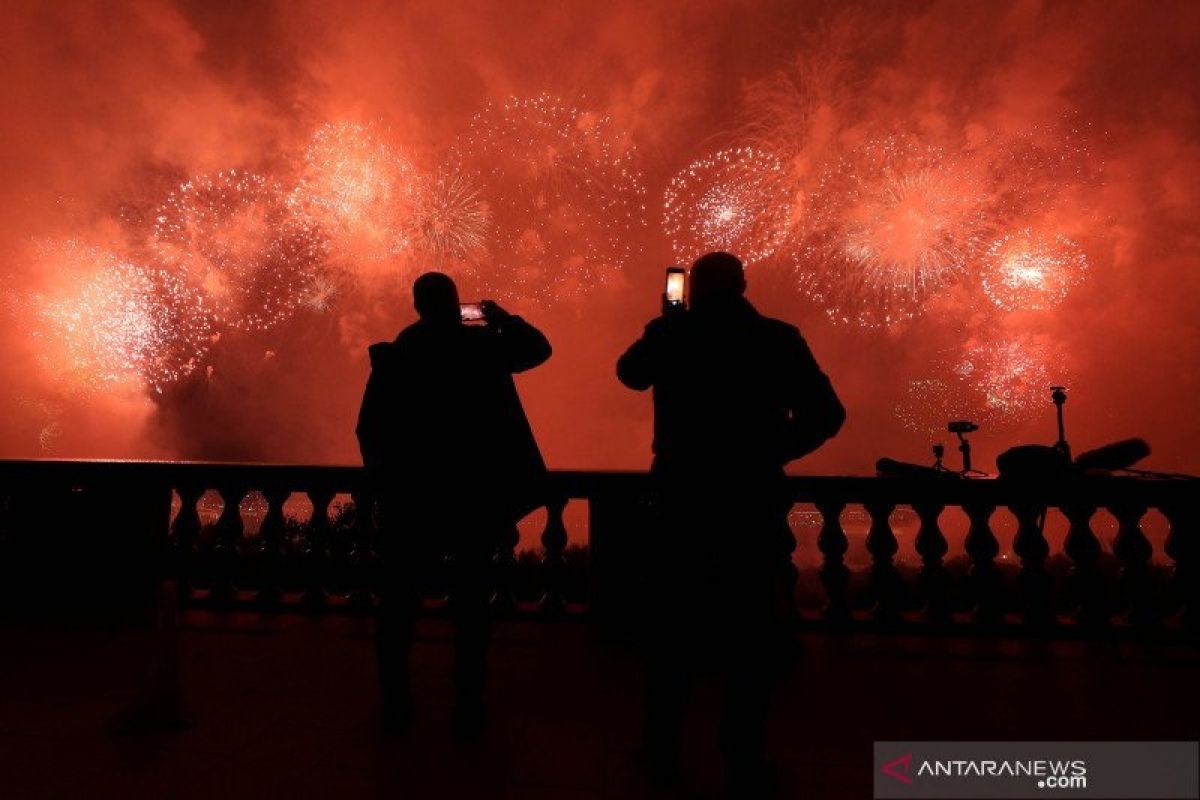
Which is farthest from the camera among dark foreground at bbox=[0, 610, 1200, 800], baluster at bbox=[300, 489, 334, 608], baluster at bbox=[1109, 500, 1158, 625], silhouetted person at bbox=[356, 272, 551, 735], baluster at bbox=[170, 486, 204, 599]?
baluster at bbox=[170, 486, 204, 599]

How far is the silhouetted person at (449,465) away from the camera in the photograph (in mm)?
A: 2605

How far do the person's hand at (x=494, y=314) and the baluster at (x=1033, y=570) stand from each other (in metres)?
3.32

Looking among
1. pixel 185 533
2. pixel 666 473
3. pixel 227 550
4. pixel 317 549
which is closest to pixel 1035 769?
pixel 666 473

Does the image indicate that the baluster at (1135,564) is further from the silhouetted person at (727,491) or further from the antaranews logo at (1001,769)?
the silhouetted person at (727,491)

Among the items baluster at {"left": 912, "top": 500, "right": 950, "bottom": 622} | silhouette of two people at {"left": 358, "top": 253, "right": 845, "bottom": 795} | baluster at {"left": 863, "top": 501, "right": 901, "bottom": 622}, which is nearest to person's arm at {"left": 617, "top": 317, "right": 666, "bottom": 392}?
silhouette of two people at {"left": 358, "top": 253, "right": 845, "bottom": 795}

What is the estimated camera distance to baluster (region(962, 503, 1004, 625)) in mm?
4082

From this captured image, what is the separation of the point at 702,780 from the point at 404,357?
1893 millimetres

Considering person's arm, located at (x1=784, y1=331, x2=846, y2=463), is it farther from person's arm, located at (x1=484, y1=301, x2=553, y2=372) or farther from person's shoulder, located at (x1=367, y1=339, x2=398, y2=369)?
person's shoulder, located at (x1=367, y1=339, x2=398, y2=369)

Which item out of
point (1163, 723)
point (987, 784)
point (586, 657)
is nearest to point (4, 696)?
point (586, 657)

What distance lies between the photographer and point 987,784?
2.31 meters

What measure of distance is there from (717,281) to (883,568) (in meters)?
2.94

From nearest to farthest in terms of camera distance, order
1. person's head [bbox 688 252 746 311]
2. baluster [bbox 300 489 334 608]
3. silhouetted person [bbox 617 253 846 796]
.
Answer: silhouetted person [bbox 617 253 846 796]
person's head [bbox 688 252 746 311]
baluster [bbox 300 489 334 608]

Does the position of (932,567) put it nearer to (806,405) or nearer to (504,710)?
(806,405)

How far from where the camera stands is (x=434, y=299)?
2.66 meters
